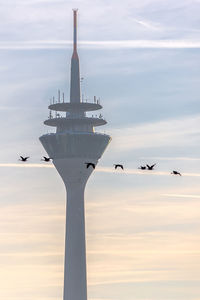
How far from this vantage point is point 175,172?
530 ft

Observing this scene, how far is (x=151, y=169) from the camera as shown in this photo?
547 feet

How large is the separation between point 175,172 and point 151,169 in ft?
22.0
